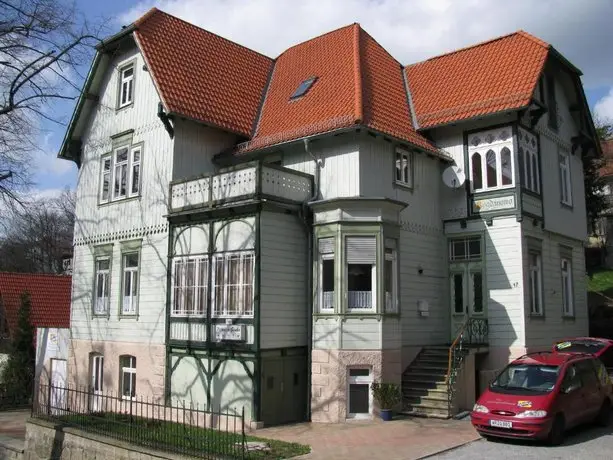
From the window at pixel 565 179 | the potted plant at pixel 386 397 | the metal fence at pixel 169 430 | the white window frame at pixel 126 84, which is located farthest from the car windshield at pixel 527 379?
the white window frame at pixel 126 84

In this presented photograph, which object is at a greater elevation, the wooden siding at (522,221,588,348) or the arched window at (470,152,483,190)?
the arched window at (470,152,483,190)

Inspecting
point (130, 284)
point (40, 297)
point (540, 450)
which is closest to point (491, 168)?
point (540, 450)

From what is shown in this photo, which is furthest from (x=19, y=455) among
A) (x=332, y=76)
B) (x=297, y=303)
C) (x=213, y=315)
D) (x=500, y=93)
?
(x=500, y=93)

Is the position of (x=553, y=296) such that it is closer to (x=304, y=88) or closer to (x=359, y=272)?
(x=359, y=272)

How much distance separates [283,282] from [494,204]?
6830 millimetres

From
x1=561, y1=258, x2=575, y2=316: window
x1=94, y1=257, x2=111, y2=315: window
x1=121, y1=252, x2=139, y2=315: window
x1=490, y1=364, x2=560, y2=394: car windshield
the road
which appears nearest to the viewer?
the road

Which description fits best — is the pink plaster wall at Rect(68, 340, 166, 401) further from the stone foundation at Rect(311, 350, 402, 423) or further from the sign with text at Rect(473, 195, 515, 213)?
the sign with text at Rect(473, 195, 515, 213)

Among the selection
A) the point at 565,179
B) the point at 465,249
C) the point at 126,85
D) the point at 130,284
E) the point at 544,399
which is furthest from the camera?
the point at 565,179

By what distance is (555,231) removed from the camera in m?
19.9

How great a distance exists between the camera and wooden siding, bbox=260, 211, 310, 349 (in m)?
15.6

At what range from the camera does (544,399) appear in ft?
37.7

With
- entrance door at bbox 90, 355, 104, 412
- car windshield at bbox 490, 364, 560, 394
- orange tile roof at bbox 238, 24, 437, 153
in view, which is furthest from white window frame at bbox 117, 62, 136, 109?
car windshield at bbox 490, 364, 560, 394

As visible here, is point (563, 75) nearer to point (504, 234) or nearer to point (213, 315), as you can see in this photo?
point (504, 234)

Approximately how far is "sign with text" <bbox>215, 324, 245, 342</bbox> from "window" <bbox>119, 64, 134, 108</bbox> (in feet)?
30.4
